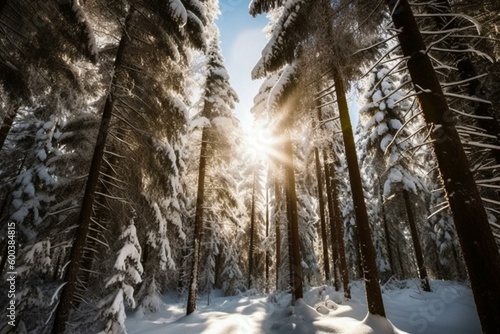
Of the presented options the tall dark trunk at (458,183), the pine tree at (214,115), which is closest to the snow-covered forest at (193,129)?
the tall dark trunk at (458,183)

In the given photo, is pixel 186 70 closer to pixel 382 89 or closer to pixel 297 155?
pixel 297 155

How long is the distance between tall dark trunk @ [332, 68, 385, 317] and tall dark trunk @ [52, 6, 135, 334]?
659cm

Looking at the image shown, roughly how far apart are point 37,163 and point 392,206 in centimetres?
2485

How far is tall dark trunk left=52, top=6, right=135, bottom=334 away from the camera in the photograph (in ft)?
20.0

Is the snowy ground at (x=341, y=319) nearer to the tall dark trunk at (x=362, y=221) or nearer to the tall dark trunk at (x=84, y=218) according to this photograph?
the tall dark trunk at (x=362, y=221)

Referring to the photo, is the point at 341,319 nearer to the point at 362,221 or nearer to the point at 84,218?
the point at 362,221

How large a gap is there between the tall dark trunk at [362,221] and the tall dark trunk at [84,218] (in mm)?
6590

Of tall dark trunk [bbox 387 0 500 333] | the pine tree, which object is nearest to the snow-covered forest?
tall dark trunk [bbox 387 0 500 333]

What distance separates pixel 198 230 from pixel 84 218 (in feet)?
24.1

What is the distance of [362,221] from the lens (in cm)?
737

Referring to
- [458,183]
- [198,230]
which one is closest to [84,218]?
[198,230]

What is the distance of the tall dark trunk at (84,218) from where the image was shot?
6.10m

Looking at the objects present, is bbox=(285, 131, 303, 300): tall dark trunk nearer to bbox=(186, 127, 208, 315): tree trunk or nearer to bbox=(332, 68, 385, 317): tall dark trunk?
bbox=(332, 68, 385, 317): tall dark trunk

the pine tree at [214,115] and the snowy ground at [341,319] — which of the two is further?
the pine tree at [214,115]
